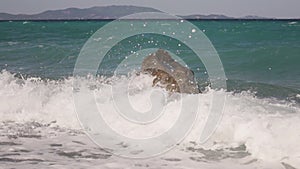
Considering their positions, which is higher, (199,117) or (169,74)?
(169,74)

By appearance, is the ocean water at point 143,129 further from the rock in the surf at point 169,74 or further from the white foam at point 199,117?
the rock in the surf at point 169,74

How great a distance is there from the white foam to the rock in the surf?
0.34m

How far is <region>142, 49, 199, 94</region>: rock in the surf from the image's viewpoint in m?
10.2

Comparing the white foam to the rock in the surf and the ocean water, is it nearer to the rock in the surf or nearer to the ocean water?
the ocean water

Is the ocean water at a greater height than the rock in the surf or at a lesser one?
lesser

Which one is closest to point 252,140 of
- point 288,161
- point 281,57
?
point 288,161

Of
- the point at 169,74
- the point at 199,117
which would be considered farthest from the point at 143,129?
the point at 169,74

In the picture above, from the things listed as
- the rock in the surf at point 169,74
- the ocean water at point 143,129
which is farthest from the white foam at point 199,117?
the rock in the surf at point 169,74

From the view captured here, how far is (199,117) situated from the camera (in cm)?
801

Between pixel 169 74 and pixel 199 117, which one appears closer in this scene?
pixel 199 117

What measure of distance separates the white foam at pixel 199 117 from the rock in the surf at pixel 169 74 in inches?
13.5

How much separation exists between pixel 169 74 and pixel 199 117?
288cm

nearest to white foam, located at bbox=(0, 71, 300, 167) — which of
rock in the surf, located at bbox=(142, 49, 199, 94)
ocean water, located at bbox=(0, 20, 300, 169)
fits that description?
ocean water, located at bbox=(0, 20, 300, 169)

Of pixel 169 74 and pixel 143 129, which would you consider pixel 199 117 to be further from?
pixel 169 74
